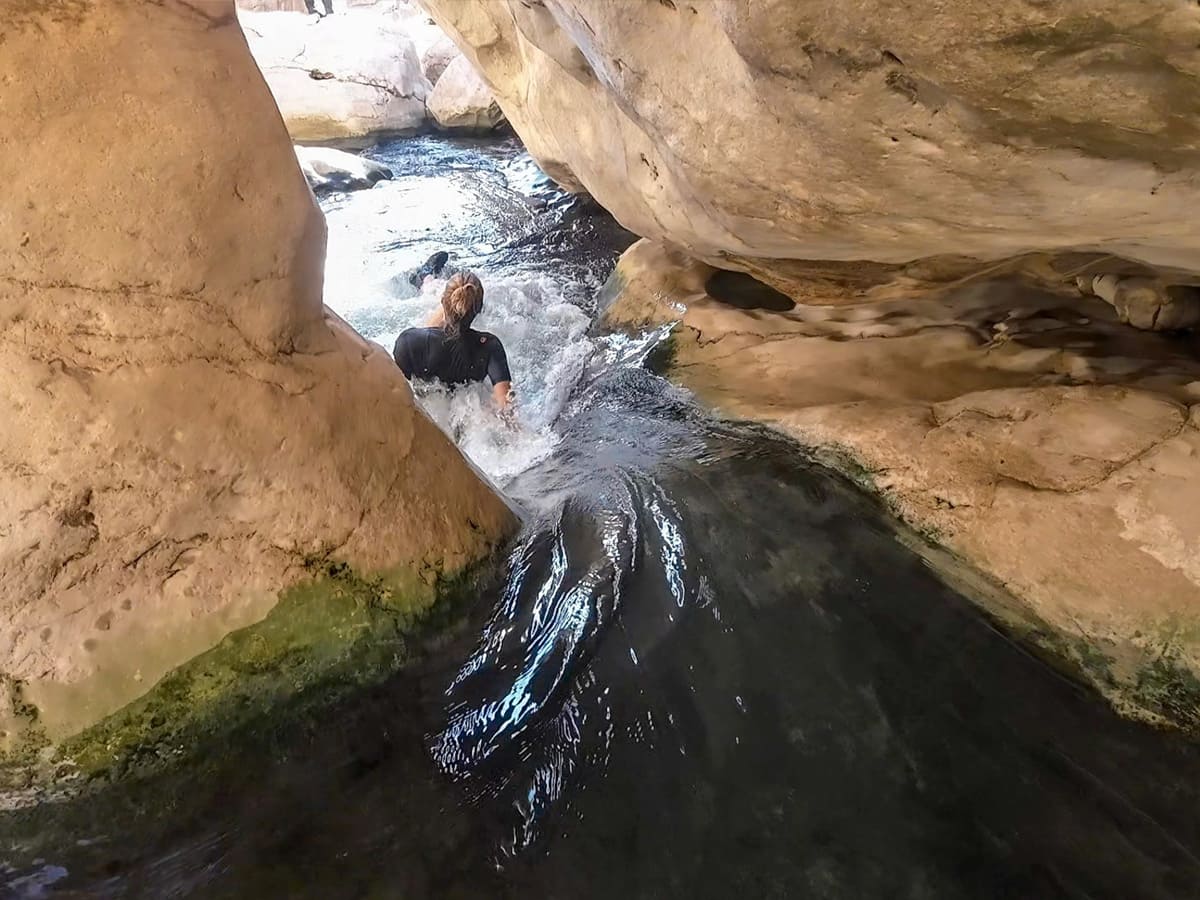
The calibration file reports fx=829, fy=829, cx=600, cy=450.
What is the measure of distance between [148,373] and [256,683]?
3.26 feet

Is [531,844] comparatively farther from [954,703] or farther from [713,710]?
[954,703]

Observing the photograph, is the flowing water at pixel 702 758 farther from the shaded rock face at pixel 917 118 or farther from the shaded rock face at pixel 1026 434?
the shaded rock face at pixel 917 118

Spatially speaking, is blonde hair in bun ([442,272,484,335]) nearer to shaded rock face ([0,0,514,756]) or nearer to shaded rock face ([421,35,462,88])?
shaded rock face ([0,0,514,756])

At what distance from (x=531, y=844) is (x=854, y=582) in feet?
4.79

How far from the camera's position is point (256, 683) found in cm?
256

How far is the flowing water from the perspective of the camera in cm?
212

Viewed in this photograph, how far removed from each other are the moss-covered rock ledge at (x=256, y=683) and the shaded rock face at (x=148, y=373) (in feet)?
0.16

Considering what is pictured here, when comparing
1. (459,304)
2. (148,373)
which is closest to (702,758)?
(148,373)

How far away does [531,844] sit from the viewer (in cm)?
222

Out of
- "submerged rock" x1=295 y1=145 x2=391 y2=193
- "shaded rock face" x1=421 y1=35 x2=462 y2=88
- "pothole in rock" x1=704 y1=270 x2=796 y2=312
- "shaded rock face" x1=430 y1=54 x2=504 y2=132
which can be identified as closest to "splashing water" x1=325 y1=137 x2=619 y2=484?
"submerged rock" x1=295 y1=145 x2=391 y2=193

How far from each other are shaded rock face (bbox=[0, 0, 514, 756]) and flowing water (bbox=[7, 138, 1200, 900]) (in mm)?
499

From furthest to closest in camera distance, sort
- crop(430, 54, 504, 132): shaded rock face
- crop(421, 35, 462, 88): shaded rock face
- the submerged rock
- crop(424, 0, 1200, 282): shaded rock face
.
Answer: crop(421, 35, 462, 88): shaded rock face
crop(430, 54, 504, 132): shaded rock face
the submerged rock
crop(424, 0, 1200, 282): shaded rock face

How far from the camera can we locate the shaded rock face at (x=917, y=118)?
182cm

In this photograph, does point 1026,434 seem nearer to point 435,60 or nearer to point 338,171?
point 338,171
